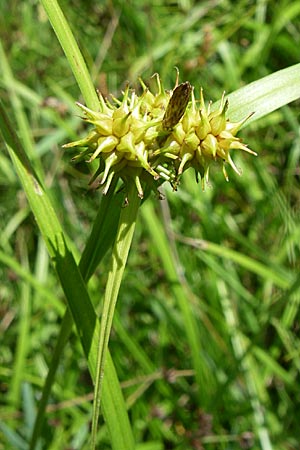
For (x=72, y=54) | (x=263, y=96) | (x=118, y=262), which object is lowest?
(x=118, y=262)

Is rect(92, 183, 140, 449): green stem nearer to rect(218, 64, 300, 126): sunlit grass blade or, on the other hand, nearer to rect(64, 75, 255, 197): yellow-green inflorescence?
rect(64, 75, 255, 197): yellow-green inflorescence

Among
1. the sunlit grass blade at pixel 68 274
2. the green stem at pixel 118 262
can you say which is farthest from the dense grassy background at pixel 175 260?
the green stem at pixel 118 262

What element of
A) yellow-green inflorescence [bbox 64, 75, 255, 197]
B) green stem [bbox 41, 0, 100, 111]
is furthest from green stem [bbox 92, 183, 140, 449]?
green stem [bbox 41, 0, 100, 111]

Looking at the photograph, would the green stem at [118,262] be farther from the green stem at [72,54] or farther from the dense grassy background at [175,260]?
the dense grassy background at [175,260]

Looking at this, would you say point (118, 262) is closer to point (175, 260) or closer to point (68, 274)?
point (68, 274)

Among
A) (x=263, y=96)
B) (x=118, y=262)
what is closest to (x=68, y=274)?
(x=118, y=262)

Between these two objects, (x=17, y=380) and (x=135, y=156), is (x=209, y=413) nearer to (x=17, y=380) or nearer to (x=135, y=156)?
(x=17, y=380)

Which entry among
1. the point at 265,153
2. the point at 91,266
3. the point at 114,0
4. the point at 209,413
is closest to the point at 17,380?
the point at 209,413
